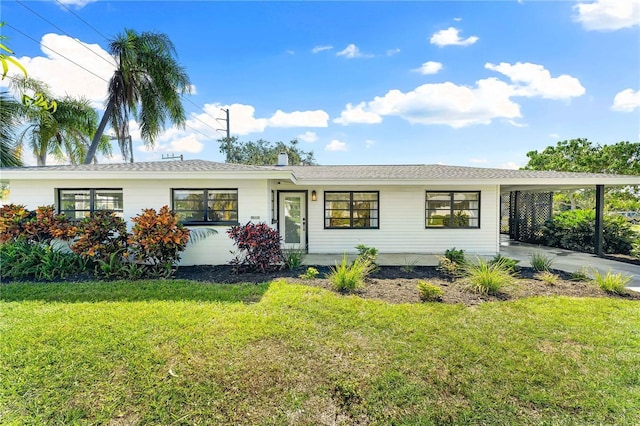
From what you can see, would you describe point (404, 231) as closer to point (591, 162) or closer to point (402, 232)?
point (402, 232)

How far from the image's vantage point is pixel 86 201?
27.6ft

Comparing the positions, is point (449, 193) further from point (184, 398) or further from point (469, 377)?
point (184, 398)

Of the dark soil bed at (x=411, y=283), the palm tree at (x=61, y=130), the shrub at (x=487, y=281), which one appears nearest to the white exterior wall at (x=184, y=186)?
the dark soil bed at (x=411, y=283)

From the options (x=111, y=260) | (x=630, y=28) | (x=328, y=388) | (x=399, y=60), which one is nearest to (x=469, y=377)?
(x=328, y=388)

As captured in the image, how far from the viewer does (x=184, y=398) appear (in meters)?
2.94

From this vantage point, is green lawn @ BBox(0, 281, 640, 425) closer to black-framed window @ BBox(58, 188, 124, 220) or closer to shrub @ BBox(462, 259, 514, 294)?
shrub @ BBox(462, 259, 514, 294)

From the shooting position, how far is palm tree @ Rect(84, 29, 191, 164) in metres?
14.1

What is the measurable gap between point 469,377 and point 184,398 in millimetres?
2837

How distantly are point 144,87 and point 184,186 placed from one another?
31.8 feet

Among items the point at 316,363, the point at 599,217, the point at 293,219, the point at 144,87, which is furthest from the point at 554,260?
the point at 144,87

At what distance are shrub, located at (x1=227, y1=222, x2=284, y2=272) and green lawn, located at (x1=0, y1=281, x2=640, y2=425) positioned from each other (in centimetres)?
216

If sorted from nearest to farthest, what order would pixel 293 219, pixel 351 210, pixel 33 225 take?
1. pixel 33 225
2. pixel 351 210
3. pixel 293 219

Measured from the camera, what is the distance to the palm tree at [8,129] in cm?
1032

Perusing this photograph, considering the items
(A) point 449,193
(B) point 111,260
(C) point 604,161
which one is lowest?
(B) point 111,260
